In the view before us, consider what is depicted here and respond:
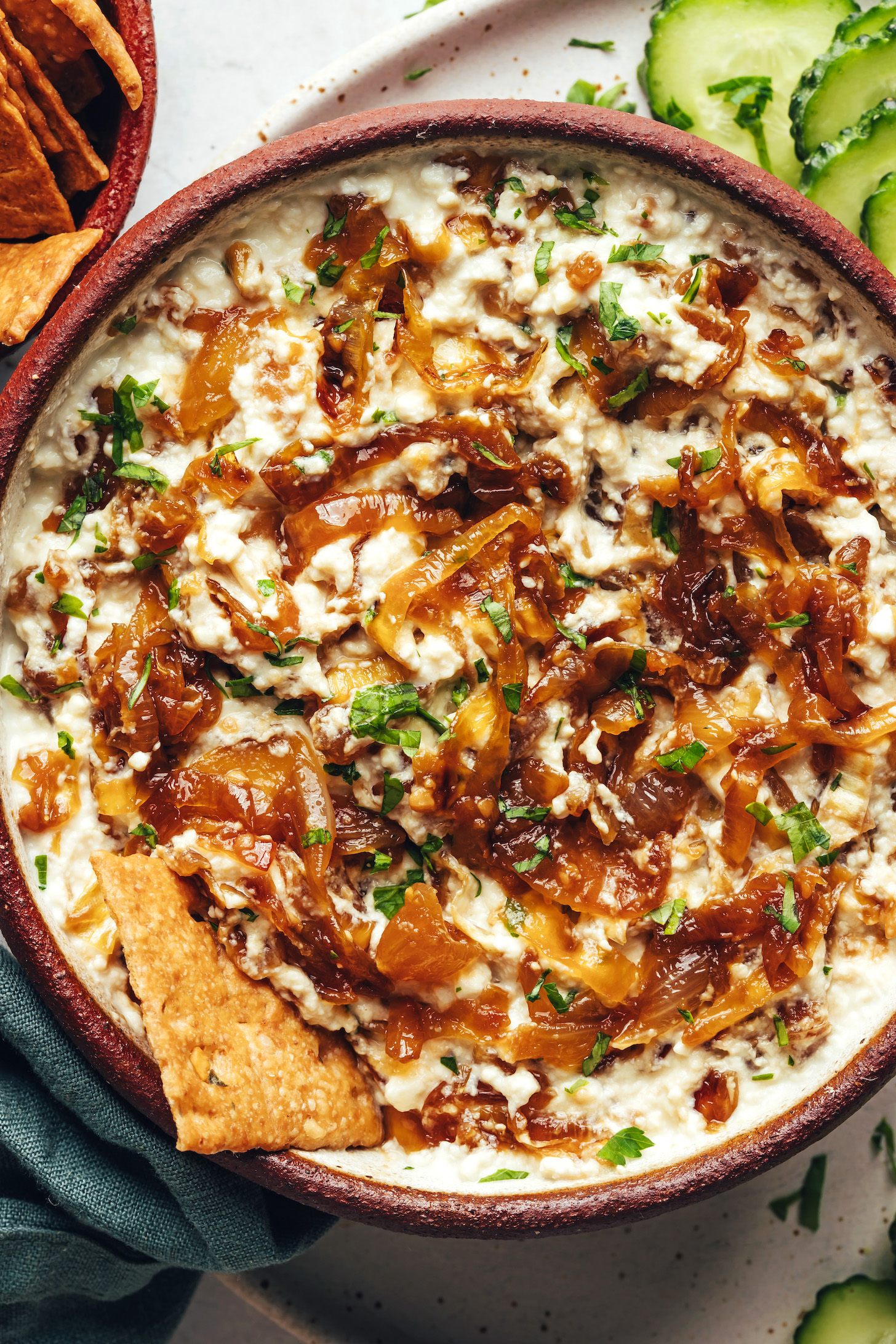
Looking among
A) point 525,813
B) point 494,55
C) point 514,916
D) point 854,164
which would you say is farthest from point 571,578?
point 494,55

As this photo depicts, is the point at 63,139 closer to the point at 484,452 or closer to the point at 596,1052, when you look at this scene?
the point at 484,452

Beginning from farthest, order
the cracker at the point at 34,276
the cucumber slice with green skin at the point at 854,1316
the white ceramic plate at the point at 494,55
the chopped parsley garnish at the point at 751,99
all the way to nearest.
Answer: the cucumber slice with green skin at the point at 854,1316, the white ceramic plate at the point at 494,55, the chopped parsley garnish at the point at 751,99, the cracker at the point at 34,276

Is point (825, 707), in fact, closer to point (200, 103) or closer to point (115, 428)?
point (115, 428)

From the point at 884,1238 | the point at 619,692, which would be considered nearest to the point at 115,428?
the point at 619,692

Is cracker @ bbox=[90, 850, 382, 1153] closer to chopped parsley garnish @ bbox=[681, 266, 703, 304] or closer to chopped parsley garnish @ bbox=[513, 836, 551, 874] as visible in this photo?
chopped parsley garnish @ bbox=[513, 836, 551, 874]

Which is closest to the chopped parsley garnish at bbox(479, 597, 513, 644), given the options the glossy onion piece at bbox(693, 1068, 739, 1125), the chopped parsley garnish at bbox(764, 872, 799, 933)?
the chopped parsley garnish at bbox(764, 872, 799, 933)

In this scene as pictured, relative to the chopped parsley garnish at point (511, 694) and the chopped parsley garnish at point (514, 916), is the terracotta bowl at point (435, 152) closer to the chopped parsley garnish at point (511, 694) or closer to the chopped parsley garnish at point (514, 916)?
the chopped parsley garnish at point (514, 916)

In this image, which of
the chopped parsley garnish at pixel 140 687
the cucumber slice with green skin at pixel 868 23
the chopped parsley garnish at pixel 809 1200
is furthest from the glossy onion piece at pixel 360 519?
the chopped parsley garnish at pixel 809 1200
